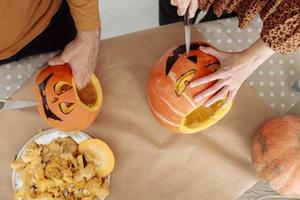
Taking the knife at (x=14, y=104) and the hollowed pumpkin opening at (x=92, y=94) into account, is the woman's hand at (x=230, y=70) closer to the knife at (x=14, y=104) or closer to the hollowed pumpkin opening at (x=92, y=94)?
the hollowed pumpkin opening at (x=92, y=94)

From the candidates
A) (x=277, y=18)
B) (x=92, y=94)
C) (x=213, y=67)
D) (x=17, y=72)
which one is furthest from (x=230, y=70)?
(x=17, y=72)

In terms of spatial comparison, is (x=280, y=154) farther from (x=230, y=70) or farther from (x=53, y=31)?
(x=53, y=31)

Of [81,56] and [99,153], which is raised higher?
[81,56]

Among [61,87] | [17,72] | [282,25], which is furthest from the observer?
[17,72]

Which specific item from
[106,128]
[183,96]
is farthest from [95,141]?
[183,96]

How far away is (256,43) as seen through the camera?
2.21ft

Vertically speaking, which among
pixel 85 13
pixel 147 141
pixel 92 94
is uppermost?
pixel 85 13

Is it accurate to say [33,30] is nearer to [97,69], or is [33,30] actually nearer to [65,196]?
[97,69]

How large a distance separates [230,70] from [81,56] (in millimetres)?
239

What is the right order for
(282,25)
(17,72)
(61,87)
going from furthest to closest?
(17,72), (61,87), (282,25)

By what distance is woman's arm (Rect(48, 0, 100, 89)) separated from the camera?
0.65 meters

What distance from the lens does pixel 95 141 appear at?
74 centimetres

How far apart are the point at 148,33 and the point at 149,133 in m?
0.19

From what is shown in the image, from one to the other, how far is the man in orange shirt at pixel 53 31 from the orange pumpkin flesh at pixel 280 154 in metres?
0.33
